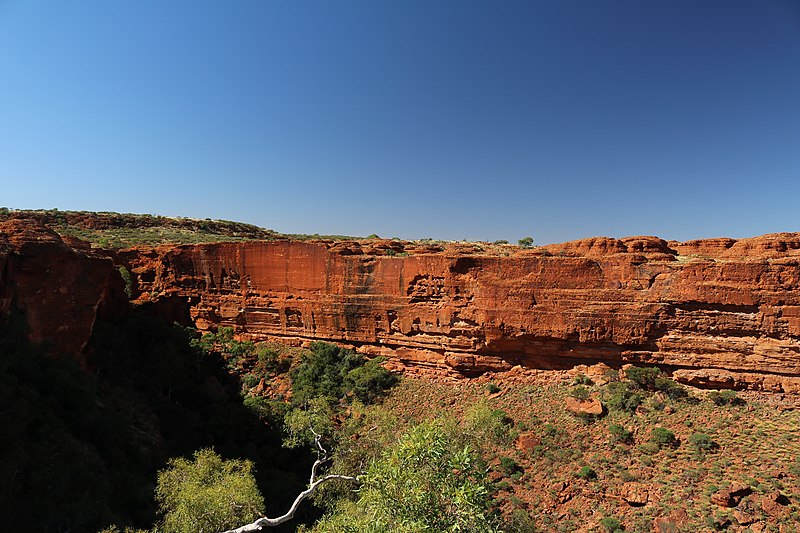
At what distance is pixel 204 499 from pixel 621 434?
1527cm

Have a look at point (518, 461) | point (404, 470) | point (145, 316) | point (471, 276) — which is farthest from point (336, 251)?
point (404, 470)

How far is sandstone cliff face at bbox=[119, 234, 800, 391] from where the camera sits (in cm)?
1647

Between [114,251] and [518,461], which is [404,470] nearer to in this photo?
[518,461]

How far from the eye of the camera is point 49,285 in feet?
46.5

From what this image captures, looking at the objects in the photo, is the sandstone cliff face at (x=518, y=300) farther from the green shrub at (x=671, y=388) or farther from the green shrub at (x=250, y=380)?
the green shrub at (x=250, y=380)

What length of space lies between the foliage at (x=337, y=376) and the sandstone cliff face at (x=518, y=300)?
2.97 ft

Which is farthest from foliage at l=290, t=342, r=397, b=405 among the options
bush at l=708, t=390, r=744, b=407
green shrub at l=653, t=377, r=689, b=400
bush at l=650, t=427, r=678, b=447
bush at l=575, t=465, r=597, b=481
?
bush at l=708, t=390, r=744, b=407

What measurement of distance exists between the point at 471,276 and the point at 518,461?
8.99 m

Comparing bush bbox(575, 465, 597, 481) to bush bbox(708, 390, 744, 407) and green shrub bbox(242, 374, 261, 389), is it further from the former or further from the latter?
green shrub bbox(242, 374, 261, 389)

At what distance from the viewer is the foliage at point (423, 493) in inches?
310

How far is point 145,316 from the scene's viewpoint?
80.4 feet

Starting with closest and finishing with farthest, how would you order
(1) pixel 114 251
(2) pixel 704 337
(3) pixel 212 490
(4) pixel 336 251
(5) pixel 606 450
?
1. (3) pixel 212 490
2. (5) pixel 606 450
3. (2) pixel 704 337
4. (4) pixel 336 251
5. (1) pixel 114 251

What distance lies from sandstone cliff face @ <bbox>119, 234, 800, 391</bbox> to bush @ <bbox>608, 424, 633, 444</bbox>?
3.59m

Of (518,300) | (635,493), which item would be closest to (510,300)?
(518,300)
